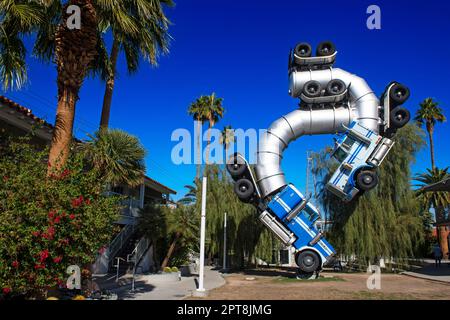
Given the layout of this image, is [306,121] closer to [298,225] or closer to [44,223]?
[298,225]

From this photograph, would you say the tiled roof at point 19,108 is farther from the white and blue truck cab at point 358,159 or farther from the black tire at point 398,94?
the black tire at point 398,94

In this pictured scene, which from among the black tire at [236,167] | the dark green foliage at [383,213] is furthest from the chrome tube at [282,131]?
the dark green foliage at [383,213]

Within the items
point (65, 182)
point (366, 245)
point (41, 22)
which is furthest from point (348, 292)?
→ point (41, 22)

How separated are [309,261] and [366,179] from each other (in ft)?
16.0

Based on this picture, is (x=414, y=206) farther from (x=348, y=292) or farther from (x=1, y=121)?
(x=1, y=121)

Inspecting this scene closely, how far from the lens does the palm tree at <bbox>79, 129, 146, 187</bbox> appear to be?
10.3 m

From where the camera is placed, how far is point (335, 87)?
18.3 meters

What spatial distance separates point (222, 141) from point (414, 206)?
24.3 meters

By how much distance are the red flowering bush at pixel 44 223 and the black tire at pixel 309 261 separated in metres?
12.6

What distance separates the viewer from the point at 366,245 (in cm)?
2273

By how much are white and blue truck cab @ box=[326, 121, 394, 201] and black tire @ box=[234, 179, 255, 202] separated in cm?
407

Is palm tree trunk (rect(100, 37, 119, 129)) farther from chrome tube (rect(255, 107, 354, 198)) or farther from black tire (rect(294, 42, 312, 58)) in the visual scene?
black tire (rect(294, 42, 312, 58))

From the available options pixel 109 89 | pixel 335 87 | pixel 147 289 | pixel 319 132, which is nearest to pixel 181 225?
pixel 147 289

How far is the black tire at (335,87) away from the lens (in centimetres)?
1816
